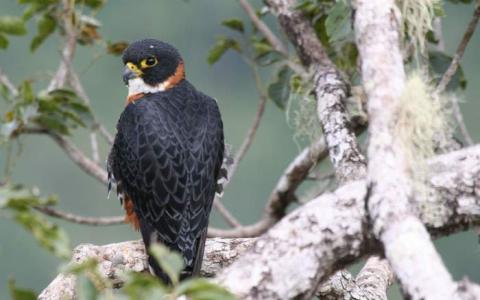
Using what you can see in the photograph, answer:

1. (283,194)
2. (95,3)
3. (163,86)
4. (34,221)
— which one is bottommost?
(283,194)

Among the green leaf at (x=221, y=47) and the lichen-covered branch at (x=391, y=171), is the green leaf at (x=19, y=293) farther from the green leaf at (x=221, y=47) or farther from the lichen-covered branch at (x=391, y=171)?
the green leaf at (x=221, y=47)

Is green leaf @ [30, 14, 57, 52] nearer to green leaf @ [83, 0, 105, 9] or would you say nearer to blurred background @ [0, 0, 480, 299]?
green leaf @ [83, 0, 105, 9]

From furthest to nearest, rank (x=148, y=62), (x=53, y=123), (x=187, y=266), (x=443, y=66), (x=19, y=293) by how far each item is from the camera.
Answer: (x=148, y=62) → (x=53, y=123) → (x=443, y=66) → (x=187, y=266) → (x=19, y=293)

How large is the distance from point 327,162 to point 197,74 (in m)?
18.2

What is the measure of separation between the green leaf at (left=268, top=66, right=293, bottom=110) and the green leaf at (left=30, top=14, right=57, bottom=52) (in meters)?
A: 1.19

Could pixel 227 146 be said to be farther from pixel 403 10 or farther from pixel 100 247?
pixel 403 10

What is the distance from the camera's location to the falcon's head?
5223mm

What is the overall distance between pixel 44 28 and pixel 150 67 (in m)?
0.77

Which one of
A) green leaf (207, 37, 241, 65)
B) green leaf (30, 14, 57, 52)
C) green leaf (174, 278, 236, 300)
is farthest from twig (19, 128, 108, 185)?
green leaf (174, 278, 236, 300)

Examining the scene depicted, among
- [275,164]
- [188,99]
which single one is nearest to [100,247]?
[188,99]

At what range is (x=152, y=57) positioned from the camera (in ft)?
17.4

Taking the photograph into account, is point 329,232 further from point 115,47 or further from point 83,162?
point 115,47

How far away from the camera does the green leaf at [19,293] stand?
84.7 inches

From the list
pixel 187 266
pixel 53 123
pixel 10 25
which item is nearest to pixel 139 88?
pixel 53 123
